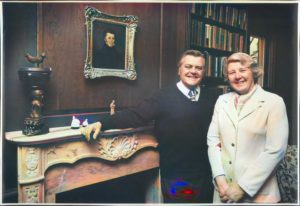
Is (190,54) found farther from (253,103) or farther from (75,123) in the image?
(75,123)

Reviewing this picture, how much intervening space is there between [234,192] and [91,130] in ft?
3.27

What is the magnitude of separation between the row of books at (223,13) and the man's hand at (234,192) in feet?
3.46

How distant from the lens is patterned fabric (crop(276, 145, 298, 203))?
207 centimetres

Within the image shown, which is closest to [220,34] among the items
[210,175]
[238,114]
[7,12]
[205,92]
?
[205,92]

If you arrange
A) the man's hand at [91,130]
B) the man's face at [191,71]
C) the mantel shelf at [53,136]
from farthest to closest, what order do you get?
the man's face at [191,71] → the man's hand at [91,130] → the mantel shelf at [53,136]

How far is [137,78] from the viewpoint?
2104mm

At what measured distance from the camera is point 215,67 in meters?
2.08

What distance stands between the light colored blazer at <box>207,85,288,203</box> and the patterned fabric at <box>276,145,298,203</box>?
0.20ft

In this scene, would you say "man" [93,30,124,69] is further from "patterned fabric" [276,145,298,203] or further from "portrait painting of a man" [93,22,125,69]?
"patterned fabric" [276,145,298,203]

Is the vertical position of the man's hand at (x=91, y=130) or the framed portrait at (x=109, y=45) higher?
the framed portrait at (x=109, y=45)

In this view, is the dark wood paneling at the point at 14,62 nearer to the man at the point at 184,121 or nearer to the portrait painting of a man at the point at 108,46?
the portrait painting of a man at the point at 108,46

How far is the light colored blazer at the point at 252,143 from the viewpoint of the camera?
1.99 metres

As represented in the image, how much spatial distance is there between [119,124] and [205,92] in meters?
0.60

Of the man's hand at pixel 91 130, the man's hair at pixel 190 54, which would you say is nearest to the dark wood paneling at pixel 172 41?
the man's hair at pixel 190 54
